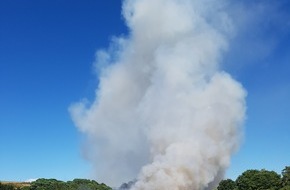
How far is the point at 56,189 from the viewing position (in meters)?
172

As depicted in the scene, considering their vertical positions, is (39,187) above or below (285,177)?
above

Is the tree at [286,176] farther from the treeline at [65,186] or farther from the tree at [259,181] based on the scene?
the treeline at [65,186]

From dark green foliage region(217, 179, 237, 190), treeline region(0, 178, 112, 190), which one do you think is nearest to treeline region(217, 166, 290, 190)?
dark green foliage region(217, 179, 237, 190)

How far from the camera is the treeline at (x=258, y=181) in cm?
10962

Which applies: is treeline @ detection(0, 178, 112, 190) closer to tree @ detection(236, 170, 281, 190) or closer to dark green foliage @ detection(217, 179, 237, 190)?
dark green foliage @ detection(217, 179, 237, 190)

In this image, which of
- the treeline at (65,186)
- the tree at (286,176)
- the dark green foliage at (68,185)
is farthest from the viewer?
the dark green foliage at (68,185)

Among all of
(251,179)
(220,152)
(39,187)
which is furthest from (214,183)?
(39,187)

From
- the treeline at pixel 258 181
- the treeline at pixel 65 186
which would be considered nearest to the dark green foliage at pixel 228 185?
the treeline at pixel 258 181

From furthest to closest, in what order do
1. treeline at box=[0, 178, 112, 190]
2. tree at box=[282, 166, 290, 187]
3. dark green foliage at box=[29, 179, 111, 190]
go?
dark green foliage at box=[29, 179, 111, 190]
treeline at box=[0, 178, 112, 190]
tree at box=[282, 166, 290, 187]

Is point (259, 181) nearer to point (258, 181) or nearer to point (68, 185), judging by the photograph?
point (258, 181)

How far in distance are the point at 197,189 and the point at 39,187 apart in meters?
125

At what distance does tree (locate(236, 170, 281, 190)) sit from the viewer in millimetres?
109625

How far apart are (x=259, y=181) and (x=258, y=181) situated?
0.27 metres

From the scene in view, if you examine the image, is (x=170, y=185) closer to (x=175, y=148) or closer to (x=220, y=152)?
(x=175, y=148)
